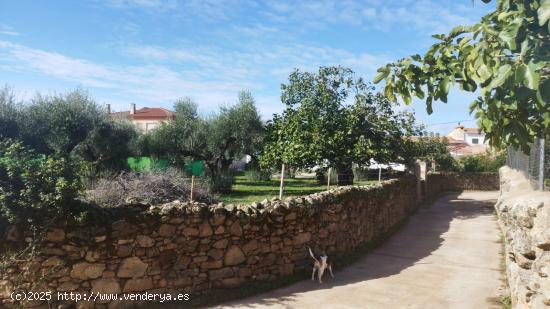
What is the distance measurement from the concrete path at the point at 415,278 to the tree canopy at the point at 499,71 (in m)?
3.96

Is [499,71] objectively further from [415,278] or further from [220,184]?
[220,184]

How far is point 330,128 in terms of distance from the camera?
1691cm

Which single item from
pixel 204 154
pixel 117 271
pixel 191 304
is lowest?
pixel 191 304

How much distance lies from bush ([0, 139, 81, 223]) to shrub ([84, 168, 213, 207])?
2250 mm

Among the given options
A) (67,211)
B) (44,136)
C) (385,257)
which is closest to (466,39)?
(67,211)

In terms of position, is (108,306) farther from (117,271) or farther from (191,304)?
(191,304)

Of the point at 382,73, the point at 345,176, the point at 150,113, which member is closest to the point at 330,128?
the point at 345,176

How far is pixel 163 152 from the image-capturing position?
78.1 feet

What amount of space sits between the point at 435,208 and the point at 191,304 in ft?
54.3

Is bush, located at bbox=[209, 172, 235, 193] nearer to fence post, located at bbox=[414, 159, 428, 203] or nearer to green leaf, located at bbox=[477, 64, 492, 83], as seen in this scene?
fence post, located at bbox=[414, 159, 428, 203]

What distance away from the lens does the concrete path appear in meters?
7.39

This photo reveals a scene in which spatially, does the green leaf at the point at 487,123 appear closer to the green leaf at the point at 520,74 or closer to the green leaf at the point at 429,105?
the green leaf at the point at 429,105

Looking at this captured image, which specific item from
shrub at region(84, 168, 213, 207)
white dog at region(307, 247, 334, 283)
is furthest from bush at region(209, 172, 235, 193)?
white dog at region(307, 247, 334, 283)

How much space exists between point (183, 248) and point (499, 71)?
5.87 m
